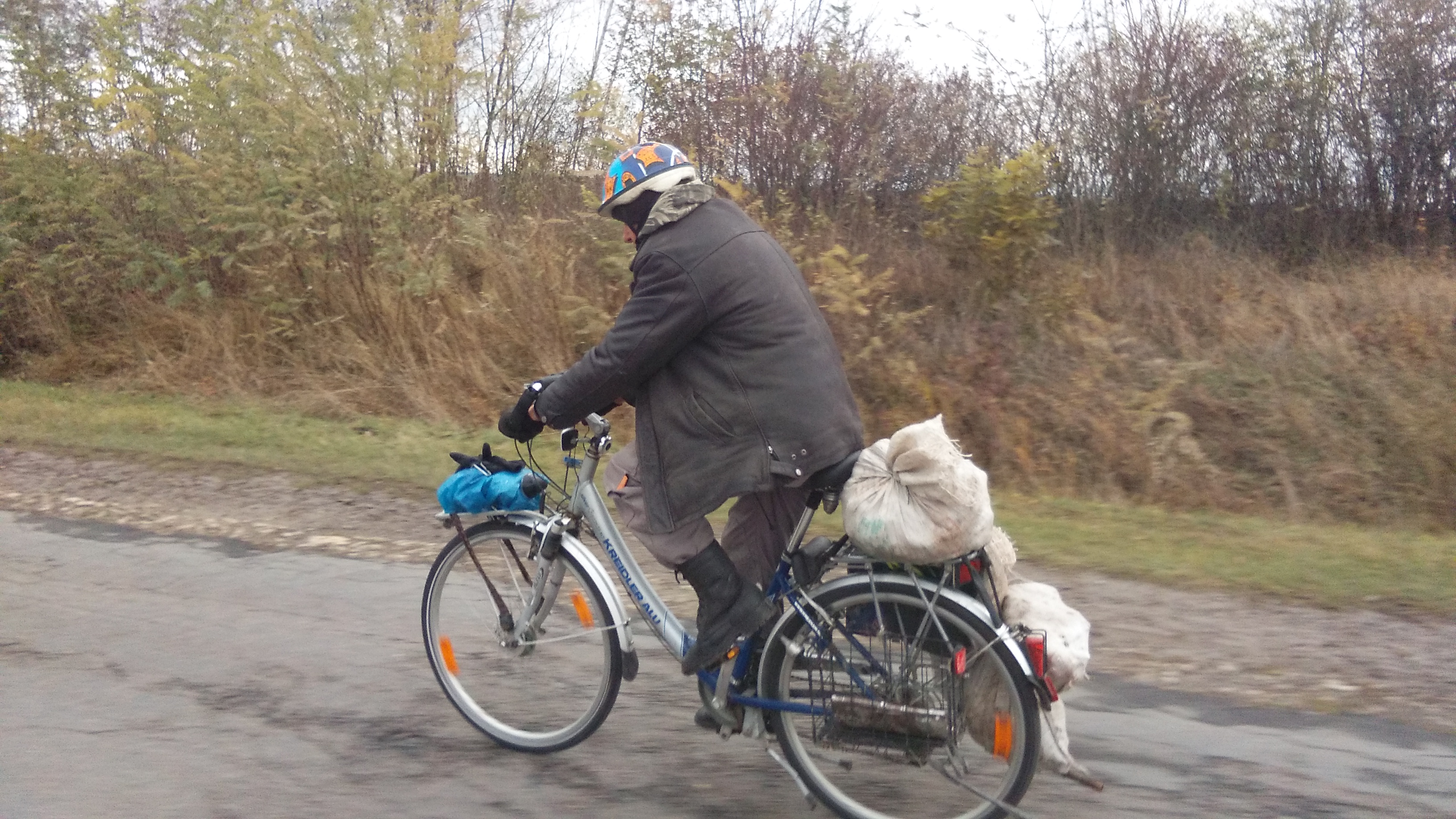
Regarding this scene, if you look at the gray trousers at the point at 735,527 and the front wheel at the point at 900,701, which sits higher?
the gray trousers at the point at 735,527

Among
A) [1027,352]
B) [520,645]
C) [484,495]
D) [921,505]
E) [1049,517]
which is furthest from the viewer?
[1027,352]

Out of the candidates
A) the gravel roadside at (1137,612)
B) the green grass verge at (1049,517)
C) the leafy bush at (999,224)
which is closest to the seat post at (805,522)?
the gravel roadside at (1137,612)

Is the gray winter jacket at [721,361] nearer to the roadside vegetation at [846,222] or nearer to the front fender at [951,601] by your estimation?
the front fender at [951,601]

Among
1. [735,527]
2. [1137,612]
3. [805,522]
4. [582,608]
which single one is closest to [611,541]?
[582,608]

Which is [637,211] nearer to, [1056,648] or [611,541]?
[611,541]

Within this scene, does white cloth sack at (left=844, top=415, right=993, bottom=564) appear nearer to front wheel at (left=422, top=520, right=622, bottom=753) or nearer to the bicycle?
the bicycle

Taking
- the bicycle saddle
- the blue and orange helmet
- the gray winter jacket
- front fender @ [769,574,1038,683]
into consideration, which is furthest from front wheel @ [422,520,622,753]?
the blue and orange helmet

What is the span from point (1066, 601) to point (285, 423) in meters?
8.01

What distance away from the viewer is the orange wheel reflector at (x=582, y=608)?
4.12 meters

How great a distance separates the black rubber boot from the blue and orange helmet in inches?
44.6

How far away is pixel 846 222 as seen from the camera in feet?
Result: 45.8

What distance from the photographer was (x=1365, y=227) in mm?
15594

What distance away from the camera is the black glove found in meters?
3.88

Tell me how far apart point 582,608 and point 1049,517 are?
4527 mm
